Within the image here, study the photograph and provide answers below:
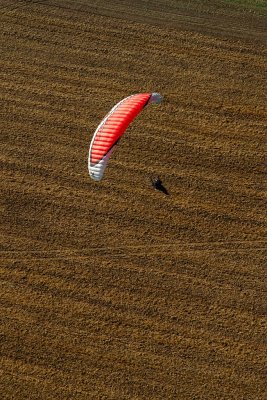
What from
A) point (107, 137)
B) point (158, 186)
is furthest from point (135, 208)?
point (107, 137)

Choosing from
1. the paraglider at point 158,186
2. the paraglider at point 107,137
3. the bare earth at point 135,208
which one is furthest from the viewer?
the paraglider at point 158,186

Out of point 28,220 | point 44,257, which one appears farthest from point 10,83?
point 44,257

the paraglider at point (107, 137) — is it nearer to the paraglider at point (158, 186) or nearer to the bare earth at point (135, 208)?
the bare earth at point (135, 208)

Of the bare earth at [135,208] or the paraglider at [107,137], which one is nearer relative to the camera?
the paraglider at [107,137]

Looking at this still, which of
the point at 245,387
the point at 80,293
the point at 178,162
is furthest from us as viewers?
the point at 178,162

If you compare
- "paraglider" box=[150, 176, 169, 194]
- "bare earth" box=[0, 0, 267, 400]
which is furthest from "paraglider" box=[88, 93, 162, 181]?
"paraglider" box=[150, 176, 169, 194]

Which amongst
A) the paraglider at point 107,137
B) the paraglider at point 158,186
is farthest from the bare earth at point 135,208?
the paraglider at point 107,137

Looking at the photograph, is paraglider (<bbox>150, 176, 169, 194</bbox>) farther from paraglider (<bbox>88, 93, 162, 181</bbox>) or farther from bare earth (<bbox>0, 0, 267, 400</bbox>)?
paraglider (<bbox>88, 93, 162, 181</bbox>)

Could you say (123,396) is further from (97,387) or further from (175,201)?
(175,201)
